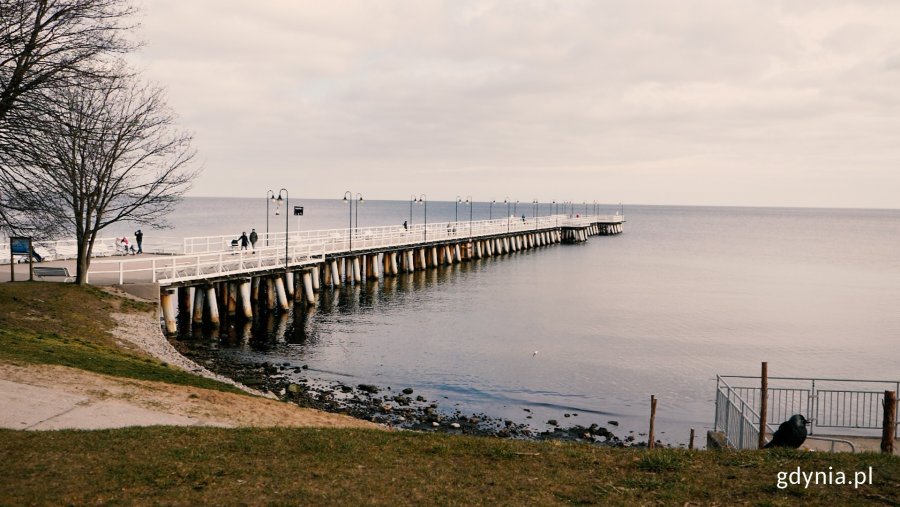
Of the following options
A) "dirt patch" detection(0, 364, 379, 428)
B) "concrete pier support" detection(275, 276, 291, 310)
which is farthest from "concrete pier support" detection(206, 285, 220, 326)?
"dirt patch" detection(0, 364, 379, 428)

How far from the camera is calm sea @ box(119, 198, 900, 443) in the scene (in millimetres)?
24547

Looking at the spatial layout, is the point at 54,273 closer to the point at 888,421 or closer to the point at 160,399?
the point at 160,399

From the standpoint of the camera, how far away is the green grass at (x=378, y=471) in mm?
8398

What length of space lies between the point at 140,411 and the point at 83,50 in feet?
25.8

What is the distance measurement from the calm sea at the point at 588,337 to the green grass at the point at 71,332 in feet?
20.3

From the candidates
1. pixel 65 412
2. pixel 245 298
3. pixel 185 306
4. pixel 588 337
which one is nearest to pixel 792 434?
pixel 65 412

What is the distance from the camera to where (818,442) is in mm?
13461

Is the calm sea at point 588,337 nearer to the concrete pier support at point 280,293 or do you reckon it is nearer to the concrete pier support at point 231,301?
the concrete pier support at point 280,293

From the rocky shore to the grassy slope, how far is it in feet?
27.2

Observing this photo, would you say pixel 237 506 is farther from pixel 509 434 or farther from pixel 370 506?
pixel 509 434

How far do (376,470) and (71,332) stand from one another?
15.4m

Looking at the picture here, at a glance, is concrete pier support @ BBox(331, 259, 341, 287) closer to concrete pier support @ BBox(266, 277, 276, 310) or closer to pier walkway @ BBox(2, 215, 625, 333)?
pier walkway @ BBox(2, 215, 625, 333)

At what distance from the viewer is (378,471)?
946 cm

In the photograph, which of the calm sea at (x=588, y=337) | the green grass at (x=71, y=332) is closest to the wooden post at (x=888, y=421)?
the calm sea at (x=588, y=337)
